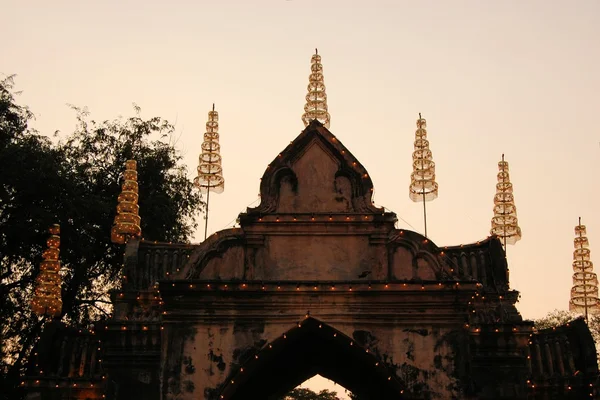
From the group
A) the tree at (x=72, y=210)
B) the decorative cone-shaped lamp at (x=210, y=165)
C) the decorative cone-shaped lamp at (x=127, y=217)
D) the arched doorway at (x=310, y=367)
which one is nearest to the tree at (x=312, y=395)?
the tree at (x=72, y=210)

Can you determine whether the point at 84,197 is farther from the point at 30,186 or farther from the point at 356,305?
the point at 356,305

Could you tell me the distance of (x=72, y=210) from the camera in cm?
3000

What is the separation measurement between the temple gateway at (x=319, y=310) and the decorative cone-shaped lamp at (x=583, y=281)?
576 cm

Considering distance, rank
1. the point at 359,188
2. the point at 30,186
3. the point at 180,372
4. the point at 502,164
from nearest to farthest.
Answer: the point at 180,372 → the point at 359,188 → the point at 502,164 → the point at 30,186

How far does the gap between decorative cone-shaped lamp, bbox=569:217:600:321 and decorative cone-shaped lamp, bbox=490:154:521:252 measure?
3021 mm

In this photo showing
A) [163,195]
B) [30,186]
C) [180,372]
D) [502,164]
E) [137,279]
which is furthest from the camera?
[163,195]

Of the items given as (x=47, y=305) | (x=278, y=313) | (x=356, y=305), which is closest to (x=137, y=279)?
(x=47, y=305)

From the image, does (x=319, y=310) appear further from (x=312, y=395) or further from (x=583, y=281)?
(x=312, y=395)

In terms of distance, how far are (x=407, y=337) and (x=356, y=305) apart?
1.16 metres

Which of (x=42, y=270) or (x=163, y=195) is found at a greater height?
(x=163, y=195)

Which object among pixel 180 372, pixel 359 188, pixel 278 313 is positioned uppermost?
pixel 359 188

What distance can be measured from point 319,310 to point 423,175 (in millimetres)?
9351

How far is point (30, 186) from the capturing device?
29.7m

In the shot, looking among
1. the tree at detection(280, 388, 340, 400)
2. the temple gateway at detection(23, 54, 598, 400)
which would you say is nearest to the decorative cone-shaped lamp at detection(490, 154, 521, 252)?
the temple gateway at detection(23, 54, 598, 400)
